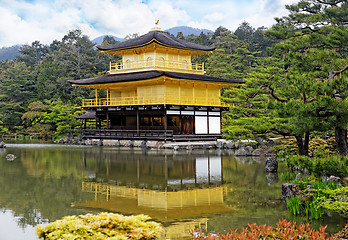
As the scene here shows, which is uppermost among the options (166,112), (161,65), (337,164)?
(161,65)

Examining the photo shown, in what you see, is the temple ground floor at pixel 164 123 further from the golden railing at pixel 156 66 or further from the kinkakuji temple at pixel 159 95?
the golden railing at pixel 156 66

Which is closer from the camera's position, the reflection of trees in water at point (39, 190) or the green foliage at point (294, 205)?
the green foliage at point (294, 205)

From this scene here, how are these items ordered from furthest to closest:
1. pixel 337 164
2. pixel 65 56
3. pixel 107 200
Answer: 1. pixel 65 56
2. pixel 107 200
3. pixel 337 164

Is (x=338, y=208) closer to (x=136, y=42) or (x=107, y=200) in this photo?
(x=107, y=200)

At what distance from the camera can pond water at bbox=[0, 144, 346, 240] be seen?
7844mm

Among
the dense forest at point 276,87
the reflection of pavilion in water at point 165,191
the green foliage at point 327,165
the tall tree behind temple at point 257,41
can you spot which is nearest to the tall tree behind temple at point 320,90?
the dense forest at point 276,87

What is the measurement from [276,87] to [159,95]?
9.94 meters

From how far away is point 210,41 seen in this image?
68688 millimetres

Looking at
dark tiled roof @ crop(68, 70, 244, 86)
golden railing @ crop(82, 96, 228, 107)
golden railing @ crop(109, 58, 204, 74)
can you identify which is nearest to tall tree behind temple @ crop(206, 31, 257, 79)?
golden railing @ crop(109, 58, 204, 74)

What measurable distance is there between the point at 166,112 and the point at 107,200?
20.0 meters

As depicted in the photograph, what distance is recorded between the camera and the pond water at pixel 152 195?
25.7 ft

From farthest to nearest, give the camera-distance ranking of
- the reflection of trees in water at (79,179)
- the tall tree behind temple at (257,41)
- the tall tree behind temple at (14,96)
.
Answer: the tall tree behind temple at (257,41), the tall tree behind temple at (14,96), the reflection of trees in water at (79,179)

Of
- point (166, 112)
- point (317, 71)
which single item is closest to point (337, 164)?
point (317, 71)

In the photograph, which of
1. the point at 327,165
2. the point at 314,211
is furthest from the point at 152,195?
the point at 327,165
